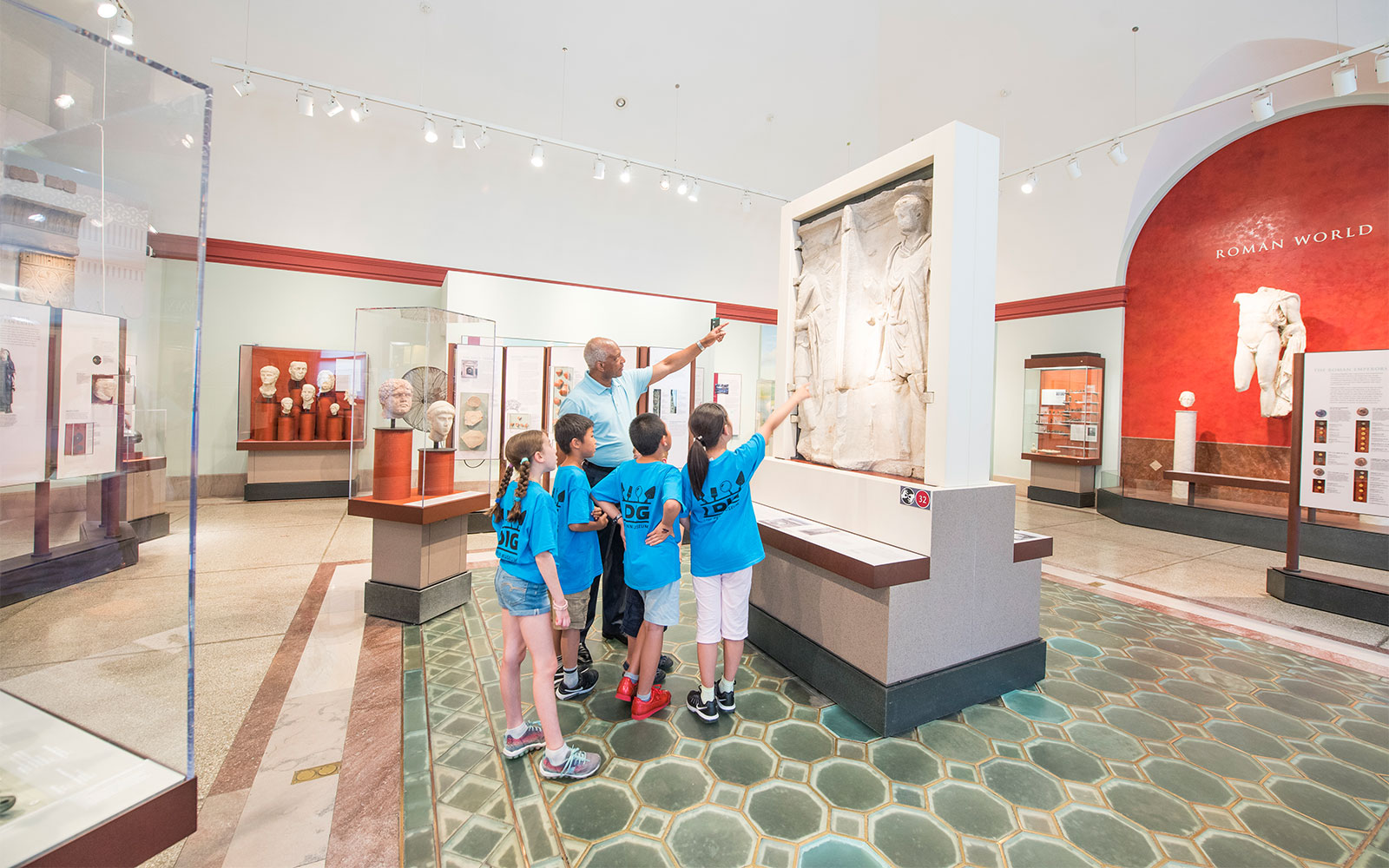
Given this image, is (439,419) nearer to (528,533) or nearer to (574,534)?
(574,534)

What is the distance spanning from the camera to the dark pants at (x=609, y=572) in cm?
307

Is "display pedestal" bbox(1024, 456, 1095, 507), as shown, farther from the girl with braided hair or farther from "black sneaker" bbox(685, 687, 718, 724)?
the girl with braided hair

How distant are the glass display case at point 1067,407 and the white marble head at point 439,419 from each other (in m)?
9.08

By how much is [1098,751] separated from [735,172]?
9626 mm

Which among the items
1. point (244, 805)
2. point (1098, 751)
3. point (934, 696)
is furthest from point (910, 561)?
point (244, 805)

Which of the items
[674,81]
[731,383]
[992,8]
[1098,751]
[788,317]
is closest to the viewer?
[1098,751]

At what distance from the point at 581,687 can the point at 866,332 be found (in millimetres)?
2477

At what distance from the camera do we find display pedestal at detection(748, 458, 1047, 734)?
98.1 inches

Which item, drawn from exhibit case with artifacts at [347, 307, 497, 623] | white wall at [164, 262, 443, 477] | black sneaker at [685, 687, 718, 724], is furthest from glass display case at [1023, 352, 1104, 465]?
white wall at [164, 262, 443, 477]

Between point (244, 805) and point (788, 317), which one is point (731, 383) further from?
point (244, 805)

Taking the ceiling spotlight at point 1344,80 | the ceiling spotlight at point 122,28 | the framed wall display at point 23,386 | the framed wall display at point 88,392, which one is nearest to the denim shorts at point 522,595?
the framed wall display at point 88,392

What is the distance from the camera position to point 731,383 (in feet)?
31.6

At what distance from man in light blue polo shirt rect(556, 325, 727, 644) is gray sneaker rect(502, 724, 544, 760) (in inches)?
25.4

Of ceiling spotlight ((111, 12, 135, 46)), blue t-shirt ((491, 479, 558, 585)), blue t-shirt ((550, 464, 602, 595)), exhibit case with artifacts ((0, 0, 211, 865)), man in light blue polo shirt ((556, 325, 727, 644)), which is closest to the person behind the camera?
exhibit case with artifacts ((0, 0, 211, 865))
